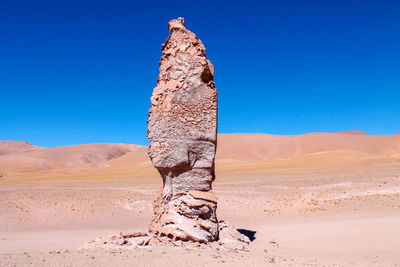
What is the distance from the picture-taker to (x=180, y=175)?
11.8 metres

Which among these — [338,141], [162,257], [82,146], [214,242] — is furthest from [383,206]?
[82,146]

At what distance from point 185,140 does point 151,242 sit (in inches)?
126

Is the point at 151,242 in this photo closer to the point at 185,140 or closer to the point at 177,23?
the point at 185,140

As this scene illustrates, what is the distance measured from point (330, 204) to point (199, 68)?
516 inches

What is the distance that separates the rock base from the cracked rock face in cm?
32

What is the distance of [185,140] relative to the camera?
1157 cm

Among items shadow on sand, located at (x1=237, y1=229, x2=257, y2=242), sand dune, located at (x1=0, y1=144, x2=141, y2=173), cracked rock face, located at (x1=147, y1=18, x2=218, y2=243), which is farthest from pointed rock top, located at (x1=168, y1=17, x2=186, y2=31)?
sand dune, located at (x1=0, y1=144, x2=141, y2=173)

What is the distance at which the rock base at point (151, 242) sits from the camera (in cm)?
1026

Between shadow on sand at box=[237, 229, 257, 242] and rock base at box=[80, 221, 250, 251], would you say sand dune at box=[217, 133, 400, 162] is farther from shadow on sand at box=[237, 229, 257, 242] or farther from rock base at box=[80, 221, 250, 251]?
rock base at box=[80, 221, 250, 251]

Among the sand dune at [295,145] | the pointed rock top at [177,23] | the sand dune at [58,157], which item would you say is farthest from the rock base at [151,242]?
the sand dune at [58,157]

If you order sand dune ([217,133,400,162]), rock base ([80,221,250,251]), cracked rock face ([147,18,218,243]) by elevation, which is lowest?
rock base ([80,221,250,251])

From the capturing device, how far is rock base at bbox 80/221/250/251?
404 inches

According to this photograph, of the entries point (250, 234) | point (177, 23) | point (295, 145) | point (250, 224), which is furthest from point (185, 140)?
point (295, 145)

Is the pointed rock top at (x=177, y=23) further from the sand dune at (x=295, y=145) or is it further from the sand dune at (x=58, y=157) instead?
the sand dune at (x=58, y=157)
